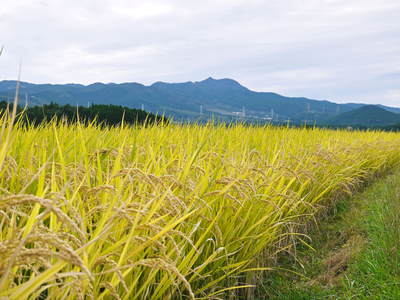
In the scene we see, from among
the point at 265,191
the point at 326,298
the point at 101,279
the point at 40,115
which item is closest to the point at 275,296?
the point at 326,298

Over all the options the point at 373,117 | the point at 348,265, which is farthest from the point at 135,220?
the point at 373,117

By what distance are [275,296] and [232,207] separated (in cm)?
76

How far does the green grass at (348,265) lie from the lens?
8.54 ft

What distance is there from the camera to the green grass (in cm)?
260

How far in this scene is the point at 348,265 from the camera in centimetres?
307

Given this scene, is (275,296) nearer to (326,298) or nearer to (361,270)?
(326,298)

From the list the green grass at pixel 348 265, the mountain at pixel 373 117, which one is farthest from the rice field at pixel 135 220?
the mountain at pixel 373 117

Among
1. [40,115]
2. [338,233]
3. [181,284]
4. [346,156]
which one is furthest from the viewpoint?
[40,115]

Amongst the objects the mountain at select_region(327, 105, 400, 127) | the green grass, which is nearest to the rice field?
the green grass

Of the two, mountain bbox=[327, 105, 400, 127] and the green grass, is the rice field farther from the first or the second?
mountain bbox=[327, 105, 400, 127]

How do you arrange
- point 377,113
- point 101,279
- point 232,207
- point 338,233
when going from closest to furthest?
point 101,279 → point 232,207 → point 338,233 → point 377,113

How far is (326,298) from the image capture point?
2.66m

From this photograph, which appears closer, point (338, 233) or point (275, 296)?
point (275, 296)

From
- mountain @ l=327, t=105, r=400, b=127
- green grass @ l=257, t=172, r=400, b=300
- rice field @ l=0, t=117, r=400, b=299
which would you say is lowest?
green grass @ l=257, t=172, r=400, b=300
